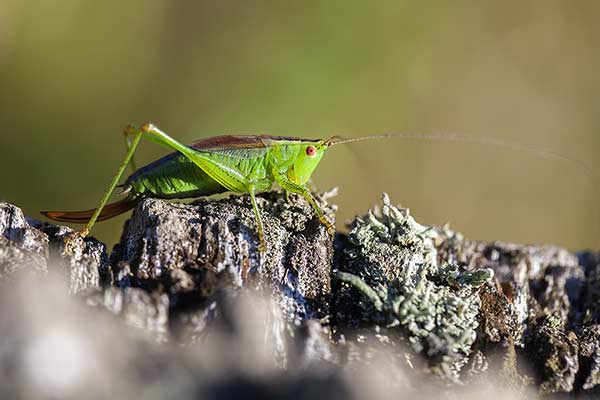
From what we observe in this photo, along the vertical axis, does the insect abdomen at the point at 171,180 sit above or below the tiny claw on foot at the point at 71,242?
above

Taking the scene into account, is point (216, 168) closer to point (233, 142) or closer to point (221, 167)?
point (221, 167)


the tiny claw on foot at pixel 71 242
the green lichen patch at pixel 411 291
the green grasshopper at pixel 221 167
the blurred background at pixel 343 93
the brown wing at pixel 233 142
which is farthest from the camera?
the blurred background at pixel 343 93

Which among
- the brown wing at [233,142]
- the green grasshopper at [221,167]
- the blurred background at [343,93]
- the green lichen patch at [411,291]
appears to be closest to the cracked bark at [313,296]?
the green lichen patch at [411,291]

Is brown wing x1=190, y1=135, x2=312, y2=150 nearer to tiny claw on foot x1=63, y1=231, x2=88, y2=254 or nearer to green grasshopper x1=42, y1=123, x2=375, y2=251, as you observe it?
green grasshopper x1=42, y1=123, x2=375, y2=251

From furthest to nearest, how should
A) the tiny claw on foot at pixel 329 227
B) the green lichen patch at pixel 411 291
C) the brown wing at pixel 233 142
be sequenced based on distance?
the brown wing at pixel 233 142 → the tiny claw on foot at pixel 329 227 → the green lichen patch at pixel 411 291

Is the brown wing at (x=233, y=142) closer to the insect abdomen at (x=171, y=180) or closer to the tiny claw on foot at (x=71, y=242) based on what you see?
the insect abdomen at (x=171, y=180)

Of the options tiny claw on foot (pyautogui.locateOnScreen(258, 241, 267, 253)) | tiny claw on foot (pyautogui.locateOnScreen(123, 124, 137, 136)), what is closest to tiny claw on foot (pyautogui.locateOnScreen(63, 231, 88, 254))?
tiny claw on foot (pyautogui.locateOnScreen(258, 241, 267, 253))

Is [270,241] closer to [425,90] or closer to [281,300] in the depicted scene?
[281,300]
